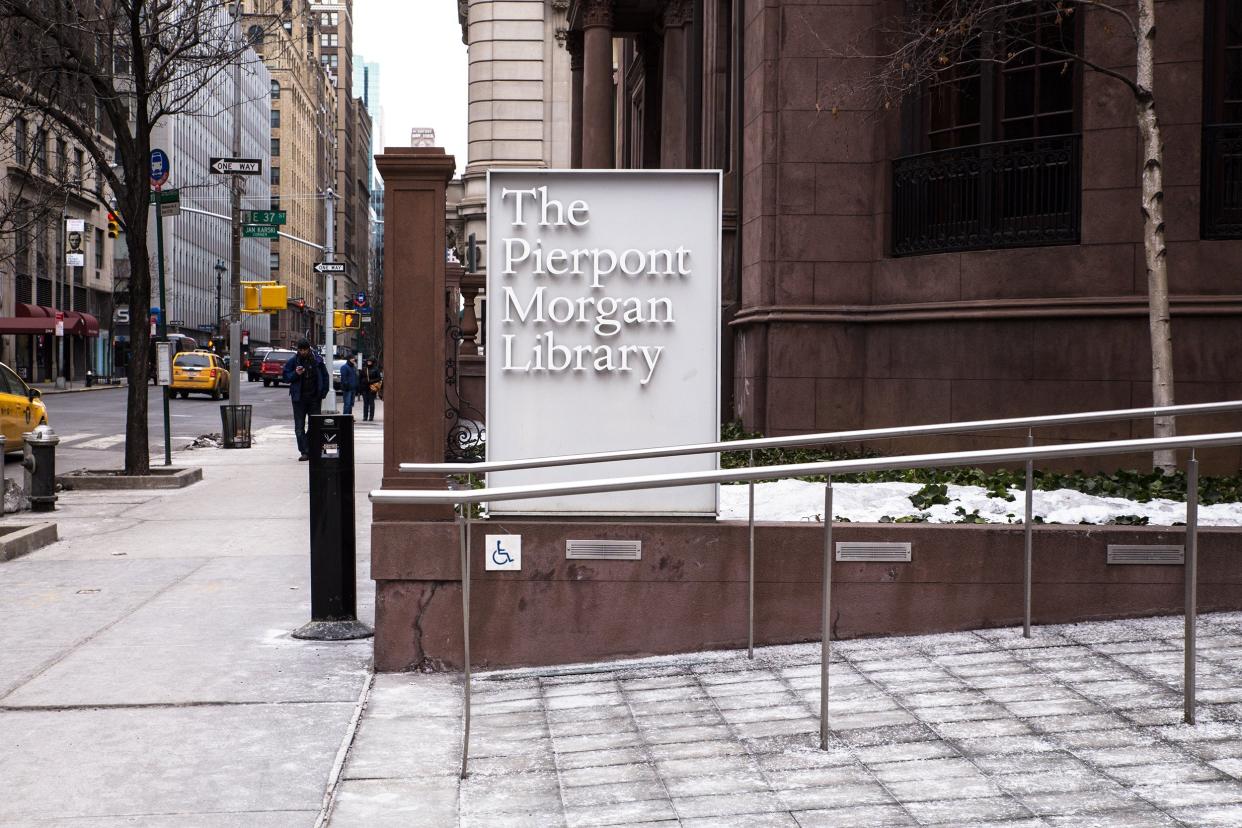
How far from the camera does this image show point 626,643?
7.67 metres

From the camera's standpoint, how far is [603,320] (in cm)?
834

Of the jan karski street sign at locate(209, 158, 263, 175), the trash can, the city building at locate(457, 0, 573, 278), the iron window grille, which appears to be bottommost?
the trash can

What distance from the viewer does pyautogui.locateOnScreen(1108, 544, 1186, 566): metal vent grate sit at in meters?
7.52

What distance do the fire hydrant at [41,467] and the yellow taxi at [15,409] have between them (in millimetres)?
7815

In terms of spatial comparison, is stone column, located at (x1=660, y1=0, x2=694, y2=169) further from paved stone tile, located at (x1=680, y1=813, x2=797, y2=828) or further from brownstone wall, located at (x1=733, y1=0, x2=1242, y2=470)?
paved stone tile, located at (x1=680, y1=813, x2=797, y2=828)

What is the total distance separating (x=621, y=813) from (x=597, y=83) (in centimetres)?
2293

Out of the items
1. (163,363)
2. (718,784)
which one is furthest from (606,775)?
(163,363)

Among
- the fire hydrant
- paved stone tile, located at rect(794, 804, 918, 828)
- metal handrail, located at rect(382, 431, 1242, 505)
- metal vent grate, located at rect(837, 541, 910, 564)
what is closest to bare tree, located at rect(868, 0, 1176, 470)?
metal vent grate, located at rect(837, 541, 910, 564)

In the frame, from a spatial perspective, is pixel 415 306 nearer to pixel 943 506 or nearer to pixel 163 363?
pixel 943 506

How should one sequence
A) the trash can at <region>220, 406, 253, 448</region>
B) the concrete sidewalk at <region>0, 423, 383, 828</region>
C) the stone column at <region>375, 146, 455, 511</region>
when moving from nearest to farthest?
the concrete sidewalk at <region>0, 423, 383, 828</region> < the stone column at <region>375, 146, 455, 511</region> < the trash can at <region>220, 406, 253, 448</region>

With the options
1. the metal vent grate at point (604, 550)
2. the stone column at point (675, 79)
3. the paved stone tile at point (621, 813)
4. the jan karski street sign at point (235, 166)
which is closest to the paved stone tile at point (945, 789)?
the paved stone tile at point (621, 813)

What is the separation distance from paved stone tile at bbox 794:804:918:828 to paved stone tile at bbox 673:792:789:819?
0.47 ft

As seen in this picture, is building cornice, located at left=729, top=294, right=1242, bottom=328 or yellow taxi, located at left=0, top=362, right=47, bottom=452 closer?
building cornice, located at left=729, top=294, right=1242, bottom=328

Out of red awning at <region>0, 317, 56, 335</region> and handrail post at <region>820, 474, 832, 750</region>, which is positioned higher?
red awning at <region>0, 317, 56, 335</region>
